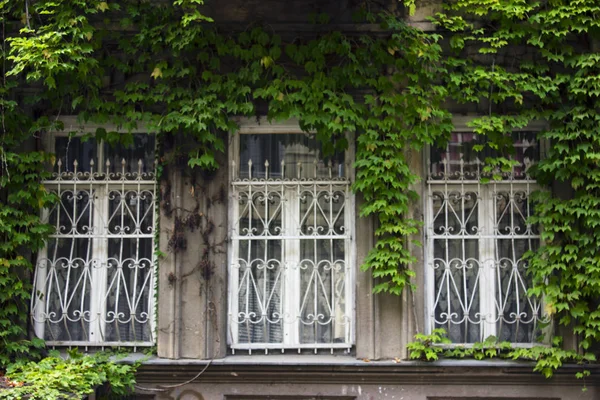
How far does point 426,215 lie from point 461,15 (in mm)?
1928

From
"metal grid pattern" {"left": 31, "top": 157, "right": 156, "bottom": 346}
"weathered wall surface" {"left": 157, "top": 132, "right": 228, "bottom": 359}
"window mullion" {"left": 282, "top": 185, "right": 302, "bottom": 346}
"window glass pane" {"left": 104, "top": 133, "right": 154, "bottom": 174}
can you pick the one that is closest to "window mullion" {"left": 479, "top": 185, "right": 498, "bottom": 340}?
"window mullion" {"left": 282, "top": 185, "right": 302, "bottom": 346}

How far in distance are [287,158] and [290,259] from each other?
980 mm

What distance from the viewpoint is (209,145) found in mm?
6711

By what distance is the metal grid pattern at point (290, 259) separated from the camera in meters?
6.77

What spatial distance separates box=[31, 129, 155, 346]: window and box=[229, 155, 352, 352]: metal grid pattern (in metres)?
0.87

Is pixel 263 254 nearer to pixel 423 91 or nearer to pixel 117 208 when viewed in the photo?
pixel 117 208

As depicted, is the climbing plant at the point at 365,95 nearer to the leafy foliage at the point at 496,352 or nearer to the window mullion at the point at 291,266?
the leafy foliage at the point at 496,352

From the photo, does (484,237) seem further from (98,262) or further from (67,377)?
(67,377)

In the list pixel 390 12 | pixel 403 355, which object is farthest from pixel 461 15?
pixel 403 355

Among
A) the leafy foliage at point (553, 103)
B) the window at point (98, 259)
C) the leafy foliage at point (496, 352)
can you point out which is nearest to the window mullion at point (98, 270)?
the window at point (98, 259)

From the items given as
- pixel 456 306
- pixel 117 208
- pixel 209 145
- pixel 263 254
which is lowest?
pixel 456 306

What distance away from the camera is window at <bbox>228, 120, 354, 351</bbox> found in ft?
22.2

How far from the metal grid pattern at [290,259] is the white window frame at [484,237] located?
2.51ft

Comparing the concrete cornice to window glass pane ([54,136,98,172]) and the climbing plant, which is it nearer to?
the climbing plant
